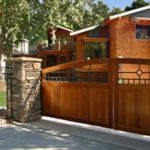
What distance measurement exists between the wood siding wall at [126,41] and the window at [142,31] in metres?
0.27

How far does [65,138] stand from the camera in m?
9.68

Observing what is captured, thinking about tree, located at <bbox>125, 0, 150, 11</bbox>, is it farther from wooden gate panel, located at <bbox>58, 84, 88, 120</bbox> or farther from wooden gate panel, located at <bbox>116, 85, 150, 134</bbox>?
wooden gate panel, located at <bbox>116, 85, 150, 134</bbox>

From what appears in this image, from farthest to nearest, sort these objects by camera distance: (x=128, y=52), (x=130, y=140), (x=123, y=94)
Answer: (x=128, y=52) < (x=123, y=94) < (x=130, y=140)

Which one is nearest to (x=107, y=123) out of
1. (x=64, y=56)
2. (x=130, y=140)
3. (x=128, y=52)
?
(x=130, y=140)

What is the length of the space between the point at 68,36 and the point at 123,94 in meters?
21.6

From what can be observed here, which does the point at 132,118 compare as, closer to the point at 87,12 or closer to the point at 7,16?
the point at 7,16

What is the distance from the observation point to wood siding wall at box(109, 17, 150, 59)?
2898 centimetres

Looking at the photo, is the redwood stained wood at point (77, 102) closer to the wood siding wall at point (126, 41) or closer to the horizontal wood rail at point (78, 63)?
the horizontal wood rail at point (78, 63)

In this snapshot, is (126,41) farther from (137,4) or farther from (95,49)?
(137,4)

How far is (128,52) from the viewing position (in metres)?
29.0

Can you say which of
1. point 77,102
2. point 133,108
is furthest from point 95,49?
point 133,108

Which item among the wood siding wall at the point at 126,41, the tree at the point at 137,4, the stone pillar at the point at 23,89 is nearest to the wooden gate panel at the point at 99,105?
the stone pillar at the point at 23,89

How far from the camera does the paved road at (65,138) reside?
28.6 ft

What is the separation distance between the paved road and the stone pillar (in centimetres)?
68
